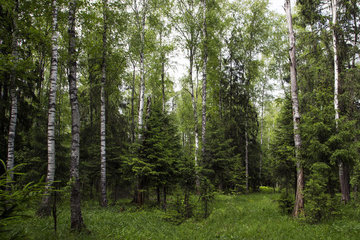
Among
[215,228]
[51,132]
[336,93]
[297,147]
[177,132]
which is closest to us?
[51,132]

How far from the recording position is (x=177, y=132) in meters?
15.5

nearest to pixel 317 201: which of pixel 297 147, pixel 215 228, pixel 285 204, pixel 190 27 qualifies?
pixel 297 147

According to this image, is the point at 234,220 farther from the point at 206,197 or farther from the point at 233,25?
the point at 233,25

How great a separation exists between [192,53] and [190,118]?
15.6m

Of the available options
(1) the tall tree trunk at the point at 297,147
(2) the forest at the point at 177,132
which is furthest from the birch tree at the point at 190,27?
(1) the tall tree trunk at the point at 297,147

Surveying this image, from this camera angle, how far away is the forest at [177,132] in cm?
751

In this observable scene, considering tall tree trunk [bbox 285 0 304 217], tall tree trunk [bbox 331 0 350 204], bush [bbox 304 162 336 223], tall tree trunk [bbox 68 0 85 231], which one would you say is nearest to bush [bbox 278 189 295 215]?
tall tree trunk [bbox 285 0 304 217]

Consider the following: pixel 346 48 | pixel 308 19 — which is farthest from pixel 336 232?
pixel 308 19

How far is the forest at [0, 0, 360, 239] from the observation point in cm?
751

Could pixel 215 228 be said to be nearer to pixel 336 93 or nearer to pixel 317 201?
pixel 317 201

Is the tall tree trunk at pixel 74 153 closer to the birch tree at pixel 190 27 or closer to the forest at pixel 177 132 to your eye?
the forest at pixel 177 132

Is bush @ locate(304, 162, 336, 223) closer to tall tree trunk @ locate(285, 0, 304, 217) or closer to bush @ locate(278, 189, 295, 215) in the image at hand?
tall tree trunk @ locate(285, 0, 304, 217)

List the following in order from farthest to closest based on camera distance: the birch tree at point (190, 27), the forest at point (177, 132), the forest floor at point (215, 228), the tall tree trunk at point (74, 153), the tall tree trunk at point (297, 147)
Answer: the birch tree at point (190, 27)
the tall tree trunk at point (297, 147)
the forest at point (177, 132)
the tall tree trunk at point (74, 153)
the forest floor at point (215, 228)

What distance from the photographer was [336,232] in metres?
6.97
